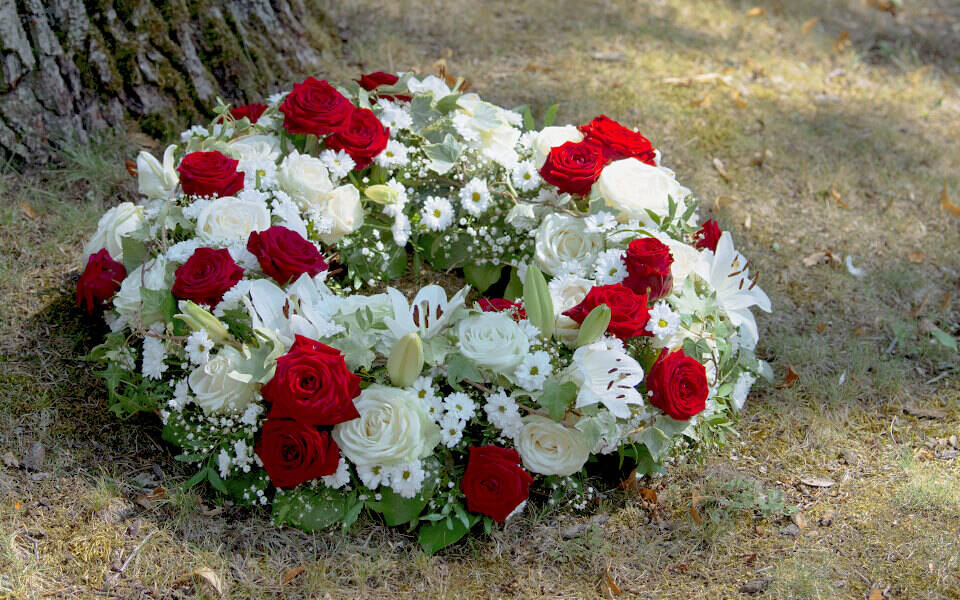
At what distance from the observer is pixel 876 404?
3.11 meters

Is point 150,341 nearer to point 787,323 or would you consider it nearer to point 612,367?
point 612,367

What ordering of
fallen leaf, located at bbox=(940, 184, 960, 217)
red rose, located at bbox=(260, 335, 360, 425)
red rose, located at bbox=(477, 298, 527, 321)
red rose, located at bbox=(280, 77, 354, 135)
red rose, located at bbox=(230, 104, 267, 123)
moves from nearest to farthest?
1. red rose, located at bbox=(260, 335, 360, 425)
2. red rose, located at bbox=(477, 298, 527, 321)
3. red rose, located at bbox=(280, 77, 354, 135)
4. red rose, located at bbox=(230, 104, 267, 123)
5. fallen leaf, located at bbox=(940, 184, 960, 217)

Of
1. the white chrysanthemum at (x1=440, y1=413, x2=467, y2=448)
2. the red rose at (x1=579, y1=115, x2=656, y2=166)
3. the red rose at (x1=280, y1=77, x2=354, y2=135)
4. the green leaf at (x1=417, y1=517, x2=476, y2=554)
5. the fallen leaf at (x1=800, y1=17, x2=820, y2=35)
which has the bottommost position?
the fallen leaf at (x1=800, y1=17, x2=820, y2=35)

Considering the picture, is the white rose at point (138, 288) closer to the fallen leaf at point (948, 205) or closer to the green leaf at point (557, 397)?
the green leaf at point (557, 397)

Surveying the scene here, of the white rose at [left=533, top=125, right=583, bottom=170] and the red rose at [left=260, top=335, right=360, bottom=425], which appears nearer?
the red rose at [left=260, top=335, right=360, bottom=425]

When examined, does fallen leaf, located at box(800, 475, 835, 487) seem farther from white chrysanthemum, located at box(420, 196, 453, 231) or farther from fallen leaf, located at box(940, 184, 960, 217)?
fallen leaf, located at box(940, 184, 960, 217)

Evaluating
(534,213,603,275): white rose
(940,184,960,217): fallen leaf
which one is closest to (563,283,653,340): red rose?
(534,213,603,275): white rose

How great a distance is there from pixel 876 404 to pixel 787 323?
51cm

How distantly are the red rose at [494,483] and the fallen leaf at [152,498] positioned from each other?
2.94ft

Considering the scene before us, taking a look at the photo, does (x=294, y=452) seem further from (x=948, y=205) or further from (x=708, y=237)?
(x=948, y=205)

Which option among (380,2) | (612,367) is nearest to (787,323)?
(612,367)

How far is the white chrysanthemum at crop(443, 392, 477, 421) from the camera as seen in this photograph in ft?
7.93

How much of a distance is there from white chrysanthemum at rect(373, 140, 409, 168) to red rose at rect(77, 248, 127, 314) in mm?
974

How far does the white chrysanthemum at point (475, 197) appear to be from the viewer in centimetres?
300
